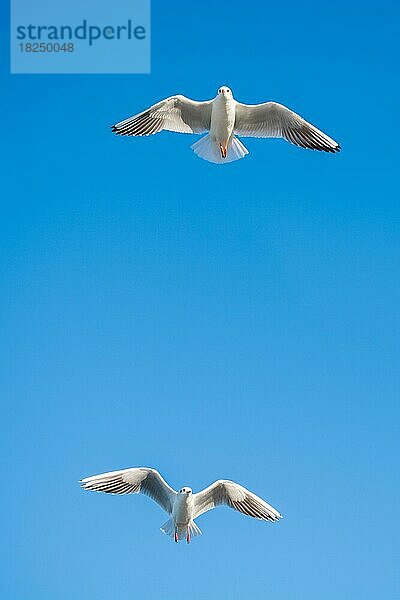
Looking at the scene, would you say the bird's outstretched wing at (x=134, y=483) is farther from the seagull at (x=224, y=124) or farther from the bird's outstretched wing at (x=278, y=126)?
the bird's outstretched wing at (x=278, y=126)

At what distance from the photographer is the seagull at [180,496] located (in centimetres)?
1641

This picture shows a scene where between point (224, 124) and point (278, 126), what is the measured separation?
2.23 feet

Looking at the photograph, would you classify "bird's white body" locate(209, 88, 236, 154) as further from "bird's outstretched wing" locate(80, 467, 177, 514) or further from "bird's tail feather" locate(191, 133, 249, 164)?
"bird's outstretched wing" locate(80, 467, 177, 514)

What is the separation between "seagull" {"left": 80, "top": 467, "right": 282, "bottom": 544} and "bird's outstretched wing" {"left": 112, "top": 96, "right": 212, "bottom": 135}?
3791 mm

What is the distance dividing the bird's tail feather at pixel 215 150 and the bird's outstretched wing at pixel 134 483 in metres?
3.56

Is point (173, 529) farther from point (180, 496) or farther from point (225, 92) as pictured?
point (225, 92)

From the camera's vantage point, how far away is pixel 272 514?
16578 millimetres

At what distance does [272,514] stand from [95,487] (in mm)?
2030

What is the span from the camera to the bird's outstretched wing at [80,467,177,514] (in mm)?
16422

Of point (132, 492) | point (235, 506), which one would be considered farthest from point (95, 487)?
point (235, 506)

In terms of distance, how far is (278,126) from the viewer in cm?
1620

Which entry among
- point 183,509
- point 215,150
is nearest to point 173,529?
point 183,509

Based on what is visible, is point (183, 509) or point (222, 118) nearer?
point (222, 118)

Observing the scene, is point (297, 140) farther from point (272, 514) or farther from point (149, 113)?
point (272, 514)
